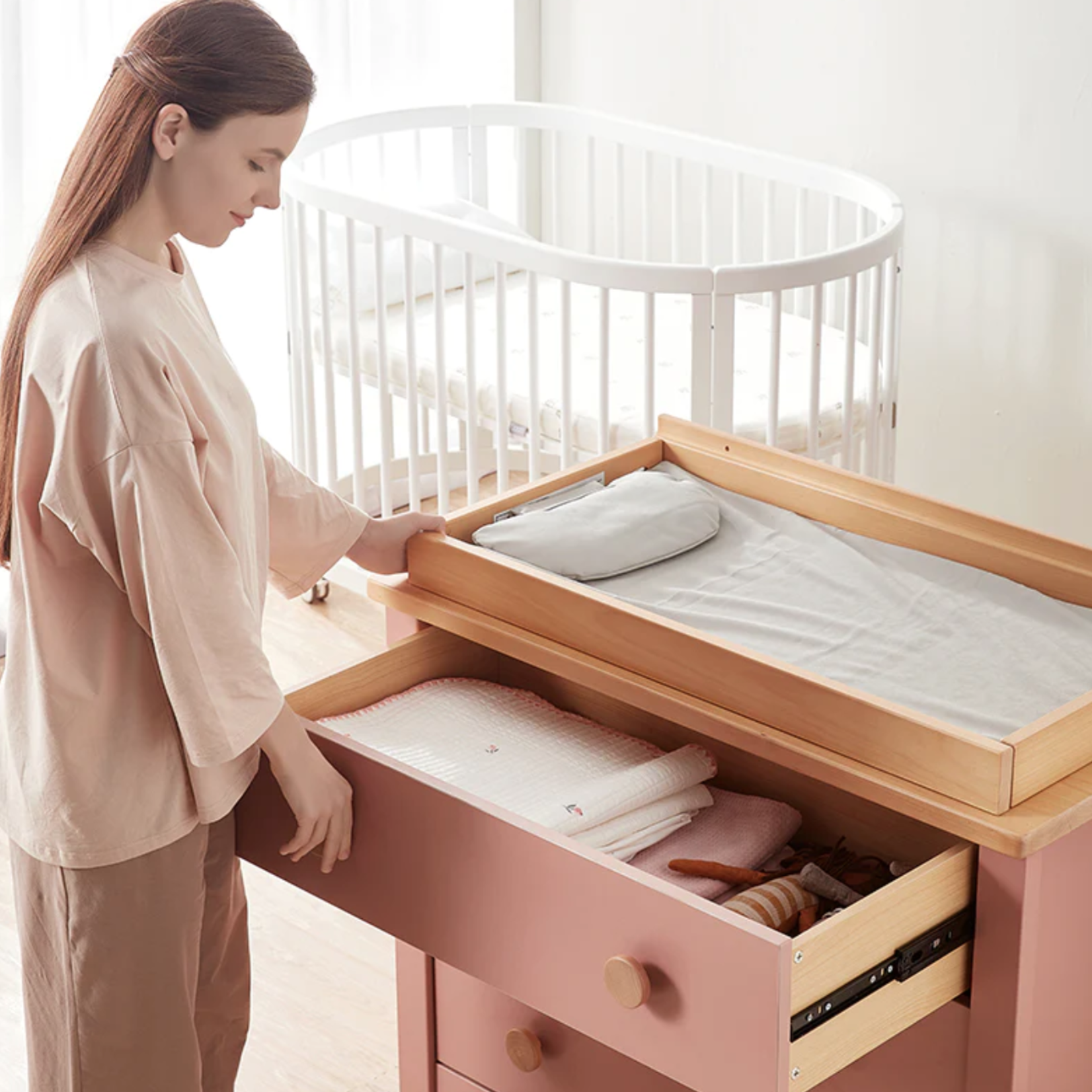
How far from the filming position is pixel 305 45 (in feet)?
11.1

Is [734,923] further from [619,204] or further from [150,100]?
[619,204]

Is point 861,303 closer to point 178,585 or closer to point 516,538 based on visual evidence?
point 516,538

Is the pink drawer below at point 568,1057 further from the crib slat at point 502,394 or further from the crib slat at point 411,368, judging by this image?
the crib slat at point 411,368

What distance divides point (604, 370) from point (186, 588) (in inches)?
54.9

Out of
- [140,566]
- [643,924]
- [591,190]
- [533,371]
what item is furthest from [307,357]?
[643,924]

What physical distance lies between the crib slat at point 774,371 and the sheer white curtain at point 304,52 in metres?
1.12

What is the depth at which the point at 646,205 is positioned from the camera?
11.0ft

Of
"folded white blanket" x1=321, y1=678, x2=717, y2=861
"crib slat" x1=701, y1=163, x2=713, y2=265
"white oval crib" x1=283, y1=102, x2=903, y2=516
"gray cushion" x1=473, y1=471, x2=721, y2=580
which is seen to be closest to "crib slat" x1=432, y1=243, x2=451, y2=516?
"white oval crib" x1=283, y1=102, x2=903, y2=516

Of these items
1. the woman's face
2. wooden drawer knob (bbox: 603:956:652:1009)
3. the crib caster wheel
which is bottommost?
the crib caster wheel

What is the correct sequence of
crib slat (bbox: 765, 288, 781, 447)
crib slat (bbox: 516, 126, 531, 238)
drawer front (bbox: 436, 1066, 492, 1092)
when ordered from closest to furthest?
drawer front (bbox: 436, 1066, 492, 1092), crib slat (bbox: 765, 288, 781, 447), crib slat (bbox: 516, 126, 531, 238)

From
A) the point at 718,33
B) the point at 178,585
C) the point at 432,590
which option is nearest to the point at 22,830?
the point at 178,585

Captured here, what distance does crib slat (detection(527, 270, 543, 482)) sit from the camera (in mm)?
2631

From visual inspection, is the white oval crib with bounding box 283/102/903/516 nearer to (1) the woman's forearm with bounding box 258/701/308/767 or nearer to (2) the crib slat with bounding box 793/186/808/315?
(2) the crib slat with bounding box 793/186/808/315

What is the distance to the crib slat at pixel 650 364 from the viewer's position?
246 centimetres
